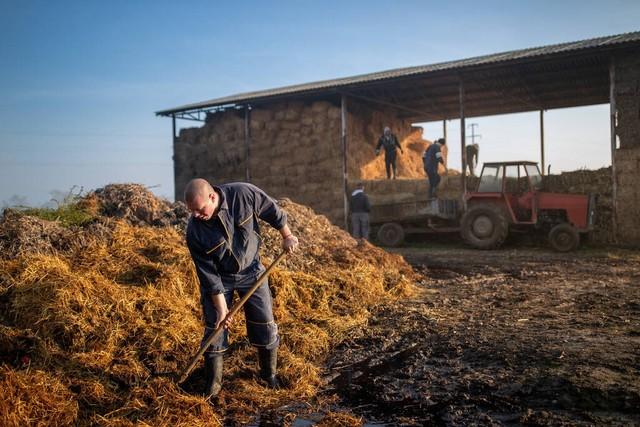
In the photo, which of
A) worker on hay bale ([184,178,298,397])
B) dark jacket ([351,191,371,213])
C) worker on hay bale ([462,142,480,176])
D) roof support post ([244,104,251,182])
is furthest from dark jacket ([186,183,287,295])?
worker on hay bale ([462,142,480,176])

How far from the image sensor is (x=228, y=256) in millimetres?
3836

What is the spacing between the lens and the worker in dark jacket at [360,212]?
13055mm

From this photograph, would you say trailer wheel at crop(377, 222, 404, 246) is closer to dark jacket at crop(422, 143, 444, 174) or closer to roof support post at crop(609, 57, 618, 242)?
dark jacket at crop(422, 143, 444, 174)

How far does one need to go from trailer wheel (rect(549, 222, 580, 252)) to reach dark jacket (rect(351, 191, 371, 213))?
4454 mm

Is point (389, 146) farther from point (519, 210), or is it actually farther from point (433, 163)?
point (519, 210)

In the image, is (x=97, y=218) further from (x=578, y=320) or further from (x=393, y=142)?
(x=393, y=142)

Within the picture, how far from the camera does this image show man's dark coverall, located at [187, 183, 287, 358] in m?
3.75

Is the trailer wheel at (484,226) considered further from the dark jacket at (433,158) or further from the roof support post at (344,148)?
the roof support post at (344,148)

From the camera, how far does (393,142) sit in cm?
1670

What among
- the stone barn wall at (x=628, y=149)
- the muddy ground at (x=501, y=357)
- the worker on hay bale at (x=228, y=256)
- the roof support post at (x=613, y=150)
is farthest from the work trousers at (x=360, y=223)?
the worker on hay bale at (x=228, y=256)

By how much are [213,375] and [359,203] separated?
9.58 m

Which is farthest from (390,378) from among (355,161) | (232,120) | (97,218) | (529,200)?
(232,120)

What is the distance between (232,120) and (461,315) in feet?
46.3

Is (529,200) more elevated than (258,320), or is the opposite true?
(529,200)
